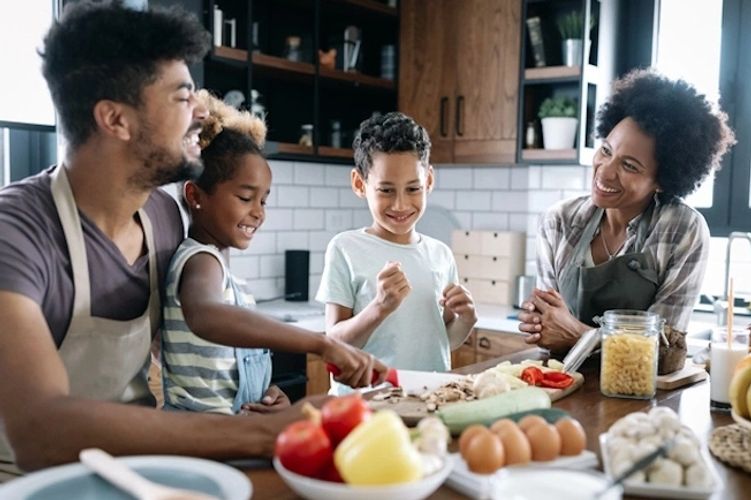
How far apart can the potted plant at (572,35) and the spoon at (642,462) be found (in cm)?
263

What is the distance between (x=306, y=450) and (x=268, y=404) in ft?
2.43

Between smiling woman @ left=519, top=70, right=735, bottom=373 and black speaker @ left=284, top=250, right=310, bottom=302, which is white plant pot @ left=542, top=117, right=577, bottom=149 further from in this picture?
black speaker @ left=284, top=250, right=310, bottom=302

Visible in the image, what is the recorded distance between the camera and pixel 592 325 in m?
2.12

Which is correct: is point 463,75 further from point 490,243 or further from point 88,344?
point 88,344

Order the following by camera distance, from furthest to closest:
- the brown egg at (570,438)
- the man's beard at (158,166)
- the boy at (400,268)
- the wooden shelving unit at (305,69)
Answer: the wooden shelving unit at (305,69) < the boy at (400,268) < the man's beard at (158,166) < the brown egg at (570,438)

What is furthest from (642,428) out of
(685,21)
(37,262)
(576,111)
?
(685,21)

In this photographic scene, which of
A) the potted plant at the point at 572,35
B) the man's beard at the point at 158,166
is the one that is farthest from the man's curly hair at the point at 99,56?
the potted plant at the point at 572,35

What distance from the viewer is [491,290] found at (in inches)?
150

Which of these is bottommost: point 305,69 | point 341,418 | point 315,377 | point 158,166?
point 315,377

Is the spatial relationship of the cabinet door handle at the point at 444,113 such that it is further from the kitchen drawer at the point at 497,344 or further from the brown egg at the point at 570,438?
the brown egg at the point at 570,438

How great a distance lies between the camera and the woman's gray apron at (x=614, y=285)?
2064mm

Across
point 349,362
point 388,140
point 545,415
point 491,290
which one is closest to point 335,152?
point 491,290

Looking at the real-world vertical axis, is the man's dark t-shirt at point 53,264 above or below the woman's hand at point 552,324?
above

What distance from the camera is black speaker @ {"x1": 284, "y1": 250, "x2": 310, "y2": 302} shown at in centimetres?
368
